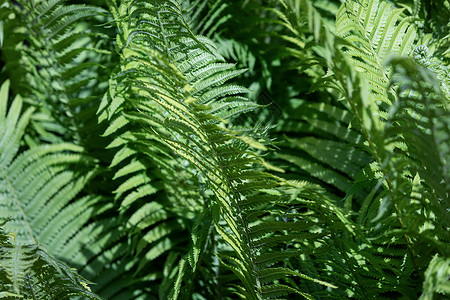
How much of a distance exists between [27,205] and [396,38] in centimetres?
123

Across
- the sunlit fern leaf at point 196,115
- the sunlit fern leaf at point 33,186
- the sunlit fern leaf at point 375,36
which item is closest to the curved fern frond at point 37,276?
the sunlit fern leaf at point 196,115

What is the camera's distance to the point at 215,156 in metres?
Result: 0.96

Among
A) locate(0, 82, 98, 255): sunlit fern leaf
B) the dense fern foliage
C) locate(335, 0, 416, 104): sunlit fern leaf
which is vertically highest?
locate(335, 0, 416, 104): sunlit fern leaf

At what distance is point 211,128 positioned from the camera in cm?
90

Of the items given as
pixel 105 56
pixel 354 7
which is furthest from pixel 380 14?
pixel 105 56

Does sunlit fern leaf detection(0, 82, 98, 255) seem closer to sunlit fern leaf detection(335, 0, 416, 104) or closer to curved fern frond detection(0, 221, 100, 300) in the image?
curved fern frond detection(0, 221, 100, 300)

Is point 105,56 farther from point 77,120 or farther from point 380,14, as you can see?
point 380,14

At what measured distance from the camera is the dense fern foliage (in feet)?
2.97

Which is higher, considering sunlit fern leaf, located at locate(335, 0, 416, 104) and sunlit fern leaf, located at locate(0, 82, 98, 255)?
sunlit fern leaf, located at locate(335, 0, 416, 104)

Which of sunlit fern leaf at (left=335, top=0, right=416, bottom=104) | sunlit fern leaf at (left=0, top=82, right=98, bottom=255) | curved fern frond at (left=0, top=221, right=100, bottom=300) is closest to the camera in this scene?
curved fern frond at (left=0, top=221, right=100, bottom=300)

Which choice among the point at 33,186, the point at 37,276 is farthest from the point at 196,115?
the point at 33,186

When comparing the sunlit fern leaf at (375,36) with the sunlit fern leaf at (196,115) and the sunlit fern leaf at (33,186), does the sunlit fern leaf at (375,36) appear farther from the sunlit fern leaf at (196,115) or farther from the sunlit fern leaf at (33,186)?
the sunlit fern leaf at (33,186)

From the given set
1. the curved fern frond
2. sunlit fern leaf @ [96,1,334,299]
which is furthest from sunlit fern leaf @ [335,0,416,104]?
the curved fern frond

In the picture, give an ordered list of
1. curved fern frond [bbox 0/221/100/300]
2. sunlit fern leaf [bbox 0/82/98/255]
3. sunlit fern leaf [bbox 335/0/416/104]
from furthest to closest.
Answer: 1. sunlit fern leaf [bbox 0/82/98/255]
2. sunlit fern leaf [bbox 335/0/416/104]
3. curved fern frond [bbox 0/221/100/300]
